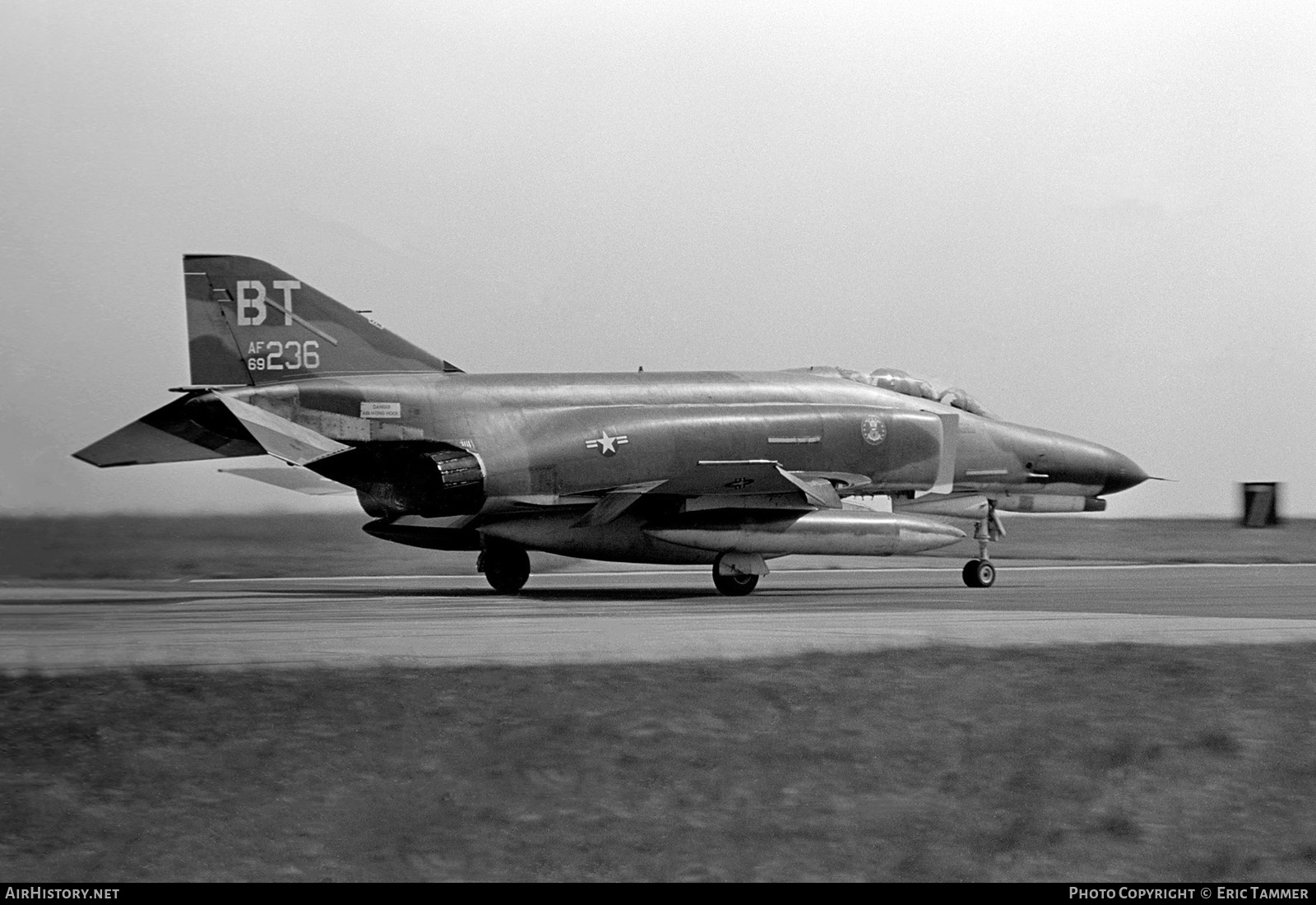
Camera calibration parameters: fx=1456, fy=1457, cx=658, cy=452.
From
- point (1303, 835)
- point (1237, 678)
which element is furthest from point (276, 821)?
point (1237, 678)

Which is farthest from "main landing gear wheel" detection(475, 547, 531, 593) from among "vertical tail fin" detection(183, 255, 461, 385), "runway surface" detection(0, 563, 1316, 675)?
"vertical tail fin" detection(183, 255, 461, 385)

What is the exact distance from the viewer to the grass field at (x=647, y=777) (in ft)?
26.4

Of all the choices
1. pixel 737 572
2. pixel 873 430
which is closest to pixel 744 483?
pixel 737 572

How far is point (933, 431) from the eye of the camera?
22703 millimetres

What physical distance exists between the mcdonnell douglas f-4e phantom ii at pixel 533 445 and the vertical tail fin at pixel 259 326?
2cm

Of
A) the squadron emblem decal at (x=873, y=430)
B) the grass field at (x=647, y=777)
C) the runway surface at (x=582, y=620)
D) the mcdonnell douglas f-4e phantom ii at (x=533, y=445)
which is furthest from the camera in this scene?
the squadron emblem decal at (x=873, y=430)

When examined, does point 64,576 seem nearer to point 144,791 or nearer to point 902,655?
point 144,791

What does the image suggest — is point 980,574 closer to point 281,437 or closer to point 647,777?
point 281,437

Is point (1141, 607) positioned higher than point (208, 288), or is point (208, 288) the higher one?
point (208, 288)

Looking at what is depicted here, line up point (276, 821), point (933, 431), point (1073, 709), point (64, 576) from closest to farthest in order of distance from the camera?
point (276, 821) < point (1073, 709) < point (64, 576) < point (933, 431)

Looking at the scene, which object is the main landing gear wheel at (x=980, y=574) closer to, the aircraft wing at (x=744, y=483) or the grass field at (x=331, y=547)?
the aircraft wing at (x=744, y=483)

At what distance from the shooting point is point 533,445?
20016 mm

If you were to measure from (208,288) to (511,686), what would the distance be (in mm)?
11165

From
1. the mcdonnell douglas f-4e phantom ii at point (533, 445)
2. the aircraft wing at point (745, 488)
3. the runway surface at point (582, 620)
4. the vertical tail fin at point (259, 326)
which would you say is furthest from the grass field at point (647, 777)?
the vertical tail fin at point (259, 326)
